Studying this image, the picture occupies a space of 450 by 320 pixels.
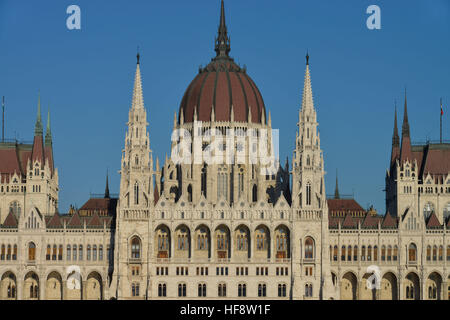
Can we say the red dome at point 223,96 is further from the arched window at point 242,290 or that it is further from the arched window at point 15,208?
the arched window at point 242,290

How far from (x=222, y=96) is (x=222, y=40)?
29.9ft

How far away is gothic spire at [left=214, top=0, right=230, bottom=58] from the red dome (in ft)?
8.36

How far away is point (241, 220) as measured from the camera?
17112 cm

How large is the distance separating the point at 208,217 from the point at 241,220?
4122 mm

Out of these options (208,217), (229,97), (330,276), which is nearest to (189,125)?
(229,97)

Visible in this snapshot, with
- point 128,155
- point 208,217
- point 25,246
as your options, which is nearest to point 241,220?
point 208,217

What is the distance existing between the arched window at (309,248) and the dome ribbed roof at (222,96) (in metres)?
22.5

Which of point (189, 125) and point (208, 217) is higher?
point (189, 125)

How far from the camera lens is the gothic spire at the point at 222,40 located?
190750 millimetres

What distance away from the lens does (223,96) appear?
18662cm

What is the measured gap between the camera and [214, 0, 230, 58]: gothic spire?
19075 cm

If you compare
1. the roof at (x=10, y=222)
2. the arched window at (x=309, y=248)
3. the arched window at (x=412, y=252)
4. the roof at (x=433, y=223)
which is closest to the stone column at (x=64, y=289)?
the roof at (x=10, y=222)

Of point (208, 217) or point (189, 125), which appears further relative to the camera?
point (189, 125)

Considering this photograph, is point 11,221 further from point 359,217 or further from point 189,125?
point 359,217
